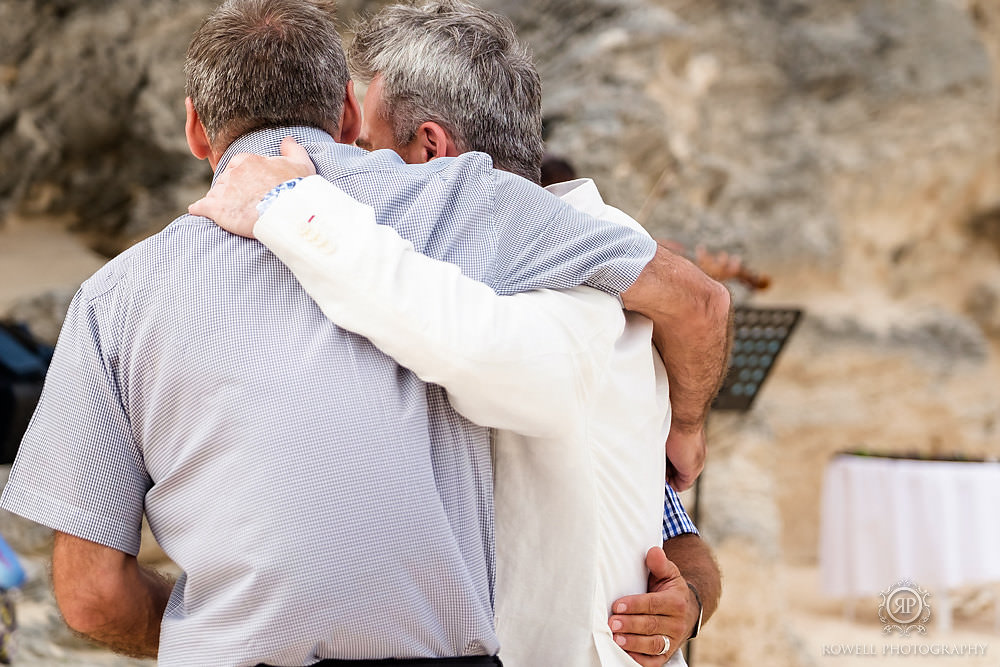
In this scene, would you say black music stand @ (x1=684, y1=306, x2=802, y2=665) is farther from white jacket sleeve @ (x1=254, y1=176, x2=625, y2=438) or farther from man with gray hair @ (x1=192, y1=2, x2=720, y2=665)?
white jacket sleeve @ (x1=254, y1=176, x2=625, y2=438)

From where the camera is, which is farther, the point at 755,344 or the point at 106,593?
the point at 755,344

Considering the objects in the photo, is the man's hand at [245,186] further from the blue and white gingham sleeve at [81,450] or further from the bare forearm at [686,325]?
the bare forearm at [686,325]

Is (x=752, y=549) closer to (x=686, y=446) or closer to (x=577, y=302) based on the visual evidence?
(x=686, y=446)

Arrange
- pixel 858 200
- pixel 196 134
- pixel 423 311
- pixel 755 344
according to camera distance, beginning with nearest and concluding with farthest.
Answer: pixel 423 311 → pixel 196 134 → pixel 755 344 → pixel 858 200

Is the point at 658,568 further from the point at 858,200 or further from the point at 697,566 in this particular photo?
the point at 858,200

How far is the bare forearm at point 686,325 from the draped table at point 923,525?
13.1 ft

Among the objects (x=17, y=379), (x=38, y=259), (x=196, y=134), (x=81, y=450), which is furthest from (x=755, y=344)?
(x=38, y=259)

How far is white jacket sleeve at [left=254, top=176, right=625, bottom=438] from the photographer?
1195mm

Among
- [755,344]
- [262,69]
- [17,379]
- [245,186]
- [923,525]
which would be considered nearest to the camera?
[245,186]

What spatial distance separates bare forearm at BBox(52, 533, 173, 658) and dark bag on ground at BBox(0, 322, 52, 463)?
9.28 ft

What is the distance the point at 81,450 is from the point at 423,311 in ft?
1.50

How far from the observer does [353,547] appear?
119 cm

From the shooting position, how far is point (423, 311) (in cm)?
119

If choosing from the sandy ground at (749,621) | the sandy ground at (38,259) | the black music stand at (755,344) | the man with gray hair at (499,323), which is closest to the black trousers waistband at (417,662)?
the man with gray hair at (499,323)
